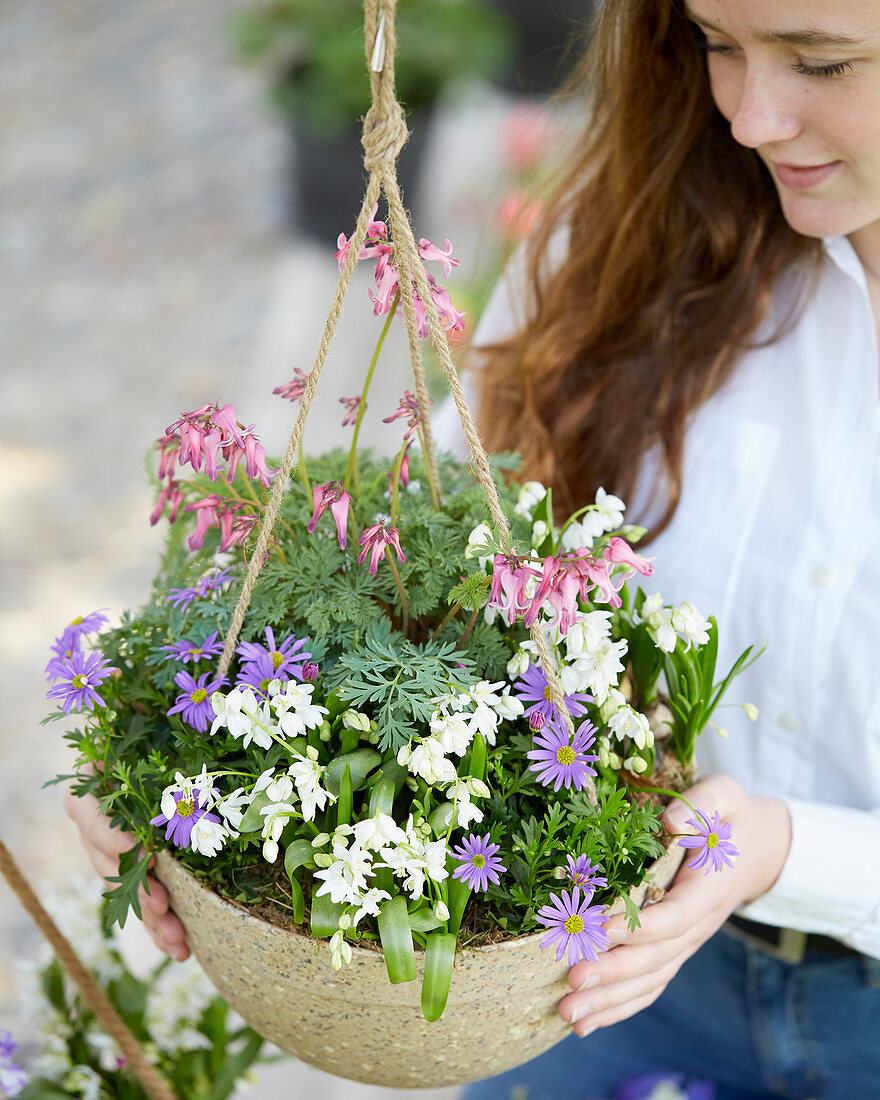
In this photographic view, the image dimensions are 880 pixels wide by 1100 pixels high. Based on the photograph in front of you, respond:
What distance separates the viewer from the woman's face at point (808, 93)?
32.6 inches

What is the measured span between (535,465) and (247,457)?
52 centimetres

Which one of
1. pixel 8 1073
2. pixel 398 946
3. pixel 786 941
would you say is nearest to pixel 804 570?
pixel 786 941

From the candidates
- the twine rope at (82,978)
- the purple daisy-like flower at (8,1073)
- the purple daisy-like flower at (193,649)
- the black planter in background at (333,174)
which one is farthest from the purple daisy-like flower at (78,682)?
the black planter in background at (333,174)

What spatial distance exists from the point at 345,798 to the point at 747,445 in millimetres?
666

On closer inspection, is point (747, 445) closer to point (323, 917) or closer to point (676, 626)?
point (676, 626)

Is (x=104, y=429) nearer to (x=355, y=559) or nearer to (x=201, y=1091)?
(x=201, y=1091)

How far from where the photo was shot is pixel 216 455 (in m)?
0.76

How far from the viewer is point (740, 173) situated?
118cm

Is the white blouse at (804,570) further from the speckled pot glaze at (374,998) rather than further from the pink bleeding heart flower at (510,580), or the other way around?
the pink bleeding heart flower at (510,580)

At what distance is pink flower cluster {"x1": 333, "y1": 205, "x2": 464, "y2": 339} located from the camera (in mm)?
728

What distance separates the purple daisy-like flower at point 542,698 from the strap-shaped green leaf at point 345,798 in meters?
0.14

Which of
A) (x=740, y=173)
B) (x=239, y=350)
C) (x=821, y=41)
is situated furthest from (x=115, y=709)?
(x=239, y=350)

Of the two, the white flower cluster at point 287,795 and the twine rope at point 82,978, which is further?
the twine rope at point 82,978

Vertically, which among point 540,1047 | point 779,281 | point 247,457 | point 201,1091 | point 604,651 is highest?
point 779,281
